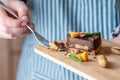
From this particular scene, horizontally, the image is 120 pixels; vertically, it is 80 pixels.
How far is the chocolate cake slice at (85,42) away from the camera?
71 cm

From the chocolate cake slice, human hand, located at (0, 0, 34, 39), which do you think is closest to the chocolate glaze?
the chocolate cake slice

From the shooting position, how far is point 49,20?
926 mm

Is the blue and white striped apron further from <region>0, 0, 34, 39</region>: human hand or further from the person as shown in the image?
<region>0, 0, 34, 39</region>: human hand

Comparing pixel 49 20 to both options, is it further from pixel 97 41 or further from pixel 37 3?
pixel 97 41

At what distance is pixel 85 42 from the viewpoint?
2.37 ft

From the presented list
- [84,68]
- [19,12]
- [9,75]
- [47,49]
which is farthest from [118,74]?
[9,75]

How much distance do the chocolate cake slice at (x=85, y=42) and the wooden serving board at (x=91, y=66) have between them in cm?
2

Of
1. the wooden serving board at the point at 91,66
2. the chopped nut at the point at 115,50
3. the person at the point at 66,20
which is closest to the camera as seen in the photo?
the wooden serving board at the point at 91,66

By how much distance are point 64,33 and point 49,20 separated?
6cm

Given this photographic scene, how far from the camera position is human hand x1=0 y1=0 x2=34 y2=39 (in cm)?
76

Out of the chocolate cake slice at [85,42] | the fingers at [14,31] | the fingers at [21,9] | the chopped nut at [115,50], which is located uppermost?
the fingers at [21,9]

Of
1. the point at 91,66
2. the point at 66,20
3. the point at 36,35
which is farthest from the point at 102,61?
the point at 66,20

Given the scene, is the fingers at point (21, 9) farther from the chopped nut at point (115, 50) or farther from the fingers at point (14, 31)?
the chopped nut at point (115, 50)

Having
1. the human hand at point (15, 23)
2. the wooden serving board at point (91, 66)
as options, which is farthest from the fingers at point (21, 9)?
the wooden serving board at point (91, 66)
